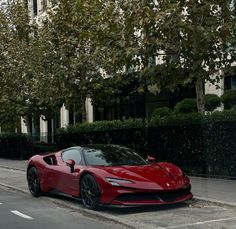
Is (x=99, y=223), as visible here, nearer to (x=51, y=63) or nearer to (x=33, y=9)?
(x=51, y=63)

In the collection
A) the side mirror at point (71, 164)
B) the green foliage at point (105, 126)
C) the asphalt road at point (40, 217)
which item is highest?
the green foliage at point (105, 126)

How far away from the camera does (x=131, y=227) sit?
27.8 feet

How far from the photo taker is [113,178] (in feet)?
31.8

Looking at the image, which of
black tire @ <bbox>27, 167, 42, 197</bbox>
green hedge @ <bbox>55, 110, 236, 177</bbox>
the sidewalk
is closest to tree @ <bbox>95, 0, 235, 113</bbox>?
green hedge @ <bbox>55, 110, 236, 177</bbox>

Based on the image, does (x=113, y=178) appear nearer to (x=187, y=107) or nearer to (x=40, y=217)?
(x=40, y=217)

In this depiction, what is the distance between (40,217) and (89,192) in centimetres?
106

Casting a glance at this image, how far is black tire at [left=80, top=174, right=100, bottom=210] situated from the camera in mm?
9953

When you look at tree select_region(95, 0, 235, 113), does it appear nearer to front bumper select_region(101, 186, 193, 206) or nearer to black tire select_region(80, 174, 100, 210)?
black tire select_region(80, 174, 100, 210)

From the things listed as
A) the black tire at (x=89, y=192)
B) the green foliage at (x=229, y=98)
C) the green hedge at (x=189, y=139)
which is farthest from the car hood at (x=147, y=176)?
the green foliage at (x=229, y=98)

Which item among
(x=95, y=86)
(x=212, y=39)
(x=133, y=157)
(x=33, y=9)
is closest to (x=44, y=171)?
(x=133, y=157)

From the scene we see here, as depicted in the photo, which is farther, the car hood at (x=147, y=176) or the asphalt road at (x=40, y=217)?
the car hood at (x=147, y=176)

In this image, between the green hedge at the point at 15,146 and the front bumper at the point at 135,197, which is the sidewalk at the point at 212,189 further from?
the green hedge at the point at 15,146

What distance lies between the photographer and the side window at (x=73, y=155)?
11269 mm

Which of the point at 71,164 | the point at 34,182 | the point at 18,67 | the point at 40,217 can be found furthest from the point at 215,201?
the point at 18,67
